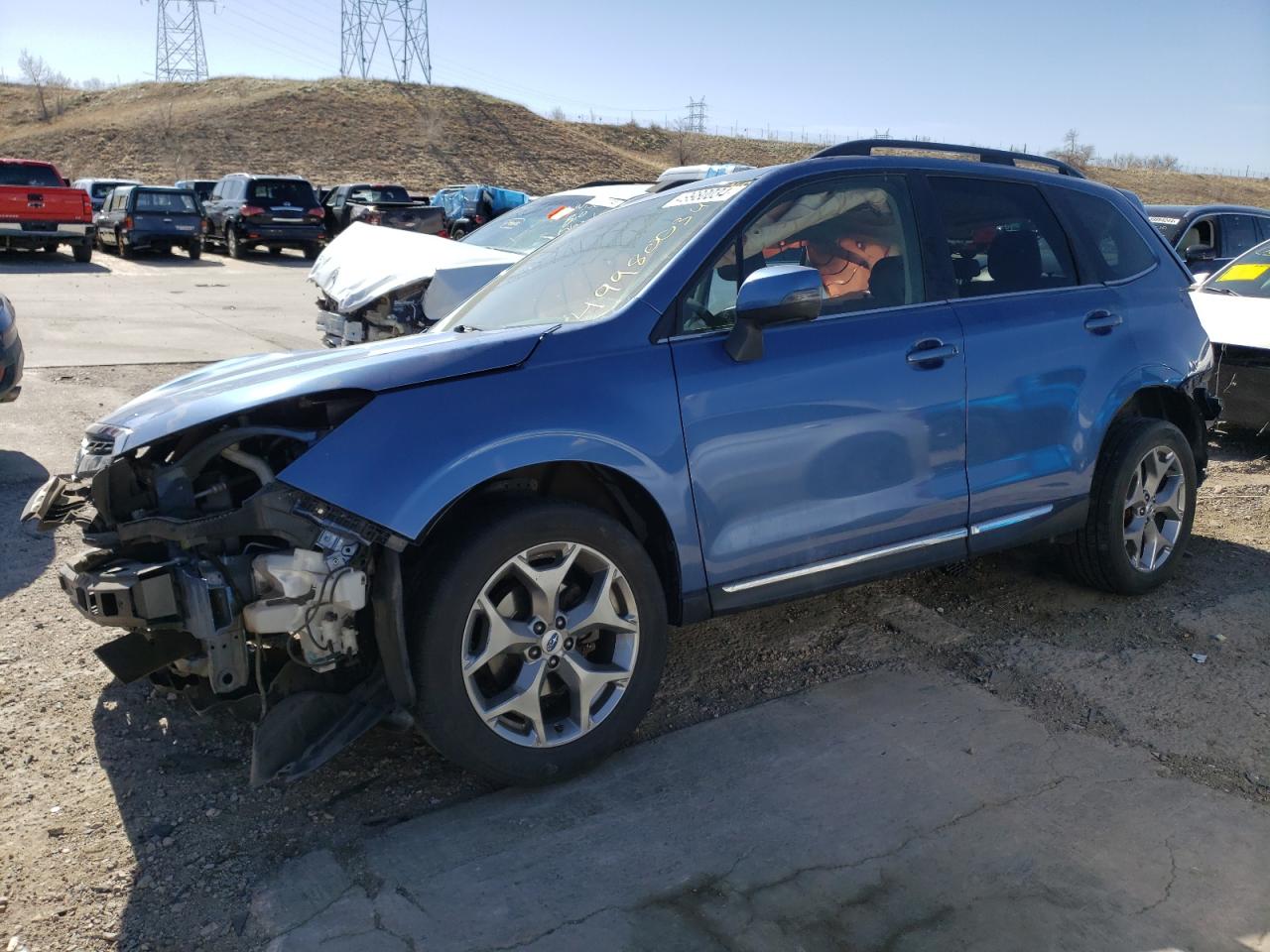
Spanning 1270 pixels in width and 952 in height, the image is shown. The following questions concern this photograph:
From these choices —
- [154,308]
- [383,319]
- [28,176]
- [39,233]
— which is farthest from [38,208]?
[383,319]

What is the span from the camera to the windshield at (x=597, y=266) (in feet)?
12.7

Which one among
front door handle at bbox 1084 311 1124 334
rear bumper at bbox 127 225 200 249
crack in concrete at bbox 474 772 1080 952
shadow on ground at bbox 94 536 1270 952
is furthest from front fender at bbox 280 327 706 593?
rear bumper at bbox 127 225 200 249

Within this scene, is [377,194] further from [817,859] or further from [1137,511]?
[817,859]

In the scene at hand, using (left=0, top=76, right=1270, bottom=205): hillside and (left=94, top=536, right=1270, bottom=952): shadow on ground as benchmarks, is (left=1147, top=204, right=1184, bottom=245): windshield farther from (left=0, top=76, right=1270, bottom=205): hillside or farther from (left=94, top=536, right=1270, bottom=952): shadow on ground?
(left=0, top=76, right=1270, bottom=205): hillside

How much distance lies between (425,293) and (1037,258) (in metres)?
4.58

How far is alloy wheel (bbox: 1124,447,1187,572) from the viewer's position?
4.93 meters

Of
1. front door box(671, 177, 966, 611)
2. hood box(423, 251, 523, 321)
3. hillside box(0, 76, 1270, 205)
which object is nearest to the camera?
front door box(671, 177, 966, 611)

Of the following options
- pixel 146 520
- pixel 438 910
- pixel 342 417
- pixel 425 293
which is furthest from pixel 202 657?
pixel 425 293

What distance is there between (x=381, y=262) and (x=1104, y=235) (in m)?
5.39

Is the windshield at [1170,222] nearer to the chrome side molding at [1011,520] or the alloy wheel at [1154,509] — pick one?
the alloy wheel at [1154,509]

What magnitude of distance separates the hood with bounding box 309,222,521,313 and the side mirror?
4.81 meters

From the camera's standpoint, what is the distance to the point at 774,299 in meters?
3.54

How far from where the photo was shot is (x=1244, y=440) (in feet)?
26.9

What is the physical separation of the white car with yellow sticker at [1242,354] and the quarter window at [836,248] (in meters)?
4.12
